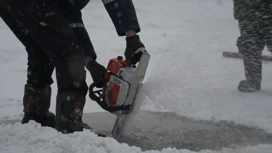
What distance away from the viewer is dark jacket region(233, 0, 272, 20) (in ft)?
12.9

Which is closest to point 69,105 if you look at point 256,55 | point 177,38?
point 256,55

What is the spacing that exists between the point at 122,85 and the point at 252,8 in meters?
2.39

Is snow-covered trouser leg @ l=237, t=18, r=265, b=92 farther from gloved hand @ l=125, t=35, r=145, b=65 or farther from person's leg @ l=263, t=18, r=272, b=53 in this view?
gloved hand @ l=125, t=35, r=145, b=65

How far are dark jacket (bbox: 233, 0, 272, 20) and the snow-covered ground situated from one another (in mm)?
874

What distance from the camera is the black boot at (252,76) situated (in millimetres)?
3952

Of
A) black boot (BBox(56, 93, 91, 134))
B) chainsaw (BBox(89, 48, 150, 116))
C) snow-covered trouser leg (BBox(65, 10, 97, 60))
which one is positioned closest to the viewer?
black boot (BBox(56, 93, 91, 134))

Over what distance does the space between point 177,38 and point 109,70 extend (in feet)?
19.9

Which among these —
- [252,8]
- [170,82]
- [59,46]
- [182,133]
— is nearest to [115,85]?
[59,46]

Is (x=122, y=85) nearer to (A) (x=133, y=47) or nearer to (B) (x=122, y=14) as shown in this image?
(A) (x=133, y=47)

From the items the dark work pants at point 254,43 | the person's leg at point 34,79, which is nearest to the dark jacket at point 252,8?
the dark work pants at point 254,43

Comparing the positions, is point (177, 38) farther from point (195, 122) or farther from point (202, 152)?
point (202, 152)

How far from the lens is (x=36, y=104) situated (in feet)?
8.34

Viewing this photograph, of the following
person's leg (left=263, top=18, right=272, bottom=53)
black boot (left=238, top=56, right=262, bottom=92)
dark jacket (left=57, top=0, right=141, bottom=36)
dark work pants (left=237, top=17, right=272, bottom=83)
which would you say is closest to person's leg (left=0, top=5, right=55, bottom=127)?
dark jacket (left=57, top=0, right=141, bottom=36)

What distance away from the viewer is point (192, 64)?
592 centimetres
